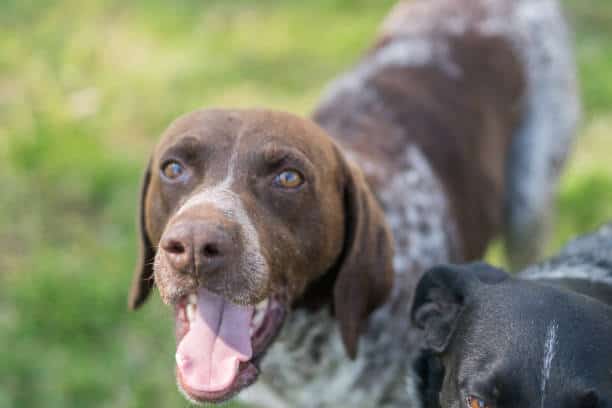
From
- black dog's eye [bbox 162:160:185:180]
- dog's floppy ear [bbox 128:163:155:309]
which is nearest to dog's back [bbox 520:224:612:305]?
black dog's eye [bbox 162:160:185:180]

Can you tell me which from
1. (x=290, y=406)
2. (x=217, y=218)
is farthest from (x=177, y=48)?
(x=217, y=218)

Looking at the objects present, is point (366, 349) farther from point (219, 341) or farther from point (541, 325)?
point (541, 325)

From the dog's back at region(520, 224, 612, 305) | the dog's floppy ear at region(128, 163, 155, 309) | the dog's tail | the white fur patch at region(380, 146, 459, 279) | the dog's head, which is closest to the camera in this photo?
the dog's head

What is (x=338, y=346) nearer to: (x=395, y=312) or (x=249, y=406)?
(x=395, y=312)

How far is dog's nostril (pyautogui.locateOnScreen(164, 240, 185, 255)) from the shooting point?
2.84 meters

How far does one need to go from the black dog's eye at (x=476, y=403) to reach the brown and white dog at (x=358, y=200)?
757 mm

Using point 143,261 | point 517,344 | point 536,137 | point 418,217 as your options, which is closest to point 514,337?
point 517,344

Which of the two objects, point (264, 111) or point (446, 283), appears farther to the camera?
point (264, 111)

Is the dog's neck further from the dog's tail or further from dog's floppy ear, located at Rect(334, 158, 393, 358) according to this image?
the dog's tail

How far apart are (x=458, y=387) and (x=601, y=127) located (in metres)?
4.63

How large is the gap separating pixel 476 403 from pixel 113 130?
4738mm

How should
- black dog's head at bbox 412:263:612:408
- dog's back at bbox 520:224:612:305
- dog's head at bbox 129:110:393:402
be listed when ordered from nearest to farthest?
black dog's head at bbox 412:263:612:408, dog's head at bbox 129:110:393:402, dog's back at bbox 520:224:612:305

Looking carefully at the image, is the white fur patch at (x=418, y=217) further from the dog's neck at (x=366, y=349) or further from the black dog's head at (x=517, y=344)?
the black dog's head at (x=517, y=344)

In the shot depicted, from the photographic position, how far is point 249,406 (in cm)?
465
